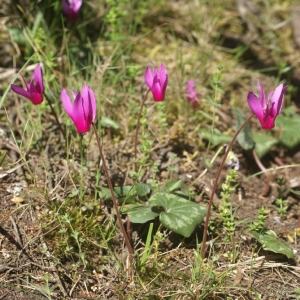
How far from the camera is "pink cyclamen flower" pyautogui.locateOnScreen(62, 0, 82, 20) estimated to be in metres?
2.76

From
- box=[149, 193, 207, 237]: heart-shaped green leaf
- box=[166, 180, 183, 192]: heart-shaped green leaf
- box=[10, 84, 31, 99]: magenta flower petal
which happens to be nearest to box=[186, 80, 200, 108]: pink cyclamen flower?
box=[166, 180, 183, 192]: heart-shaped green leaf

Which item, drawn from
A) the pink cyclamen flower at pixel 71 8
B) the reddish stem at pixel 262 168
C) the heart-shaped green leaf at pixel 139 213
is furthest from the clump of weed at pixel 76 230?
the pink cyclamen flower at pixel 71 8

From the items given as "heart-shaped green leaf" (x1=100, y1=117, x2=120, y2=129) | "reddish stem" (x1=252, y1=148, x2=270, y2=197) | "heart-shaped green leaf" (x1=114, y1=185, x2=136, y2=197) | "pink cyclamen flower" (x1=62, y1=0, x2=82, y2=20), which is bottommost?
"reddish stem" (x1=252, y1=148, x2=270, y2=197)

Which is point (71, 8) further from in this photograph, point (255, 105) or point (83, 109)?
point (255, 105)

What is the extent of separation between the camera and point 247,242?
91.8 inches

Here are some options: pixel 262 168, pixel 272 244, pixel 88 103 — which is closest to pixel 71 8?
pixel 88 103

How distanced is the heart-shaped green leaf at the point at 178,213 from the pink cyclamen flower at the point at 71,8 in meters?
1.18

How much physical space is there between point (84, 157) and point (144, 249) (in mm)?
647

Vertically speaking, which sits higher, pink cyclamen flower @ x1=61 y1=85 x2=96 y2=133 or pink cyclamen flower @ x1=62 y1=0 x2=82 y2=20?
pink cyclamen flower @ x1=62 y1=0 x2=82 y2=20

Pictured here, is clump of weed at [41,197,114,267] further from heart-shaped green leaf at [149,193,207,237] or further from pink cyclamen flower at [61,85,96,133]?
pink cyclamen flower at [61,85,96,133]

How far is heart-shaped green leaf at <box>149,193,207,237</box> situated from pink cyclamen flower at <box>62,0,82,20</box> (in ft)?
3.88

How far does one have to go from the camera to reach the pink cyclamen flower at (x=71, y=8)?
2756 millimetres

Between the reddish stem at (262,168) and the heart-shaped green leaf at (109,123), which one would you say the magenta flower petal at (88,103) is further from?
the reddish stem at (262,168)

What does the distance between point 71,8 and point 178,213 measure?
53.1 inches
